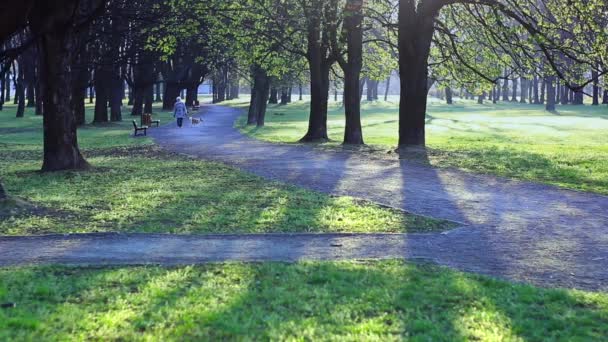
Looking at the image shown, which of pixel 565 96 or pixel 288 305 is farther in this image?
pixel 565 96

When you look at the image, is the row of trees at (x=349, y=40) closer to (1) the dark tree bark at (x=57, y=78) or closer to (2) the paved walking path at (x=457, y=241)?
(1) the dark tree bark at (x=57, y=78)

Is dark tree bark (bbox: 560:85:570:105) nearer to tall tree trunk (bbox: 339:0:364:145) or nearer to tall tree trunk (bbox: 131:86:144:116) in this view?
tall tree trunk (bbox: 131:86:144:116)

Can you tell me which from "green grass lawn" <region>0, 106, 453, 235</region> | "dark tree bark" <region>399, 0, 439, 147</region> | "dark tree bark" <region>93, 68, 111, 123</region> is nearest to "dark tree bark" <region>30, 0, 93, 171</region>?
"green grass lawn" <region>0, 106, 453, 235</region>

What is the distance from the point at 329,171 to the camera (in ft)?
53.3

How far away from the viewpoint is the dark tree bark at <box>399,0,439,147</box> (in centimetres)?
2075

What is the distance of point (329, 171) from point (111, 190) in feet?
17.3

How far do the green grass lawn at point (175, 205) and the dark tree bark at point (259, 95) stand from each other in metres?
19.3

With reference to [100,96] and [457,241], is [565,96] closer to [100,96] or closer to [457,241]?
[100,96]

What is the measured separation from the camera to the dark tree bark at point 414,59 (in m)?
20.8

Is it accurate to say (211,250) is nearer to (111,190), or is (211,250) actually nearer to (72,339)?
(72,339)

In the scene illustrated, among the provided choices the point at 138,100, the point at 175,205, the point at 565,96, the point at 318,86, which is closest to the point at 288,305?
the point at 175,205

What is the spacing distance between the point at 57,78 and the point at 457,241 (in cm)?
1039

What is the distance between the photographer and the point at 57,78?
1543 centimetres

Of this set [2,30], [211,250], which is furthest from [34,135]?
[211,250]
